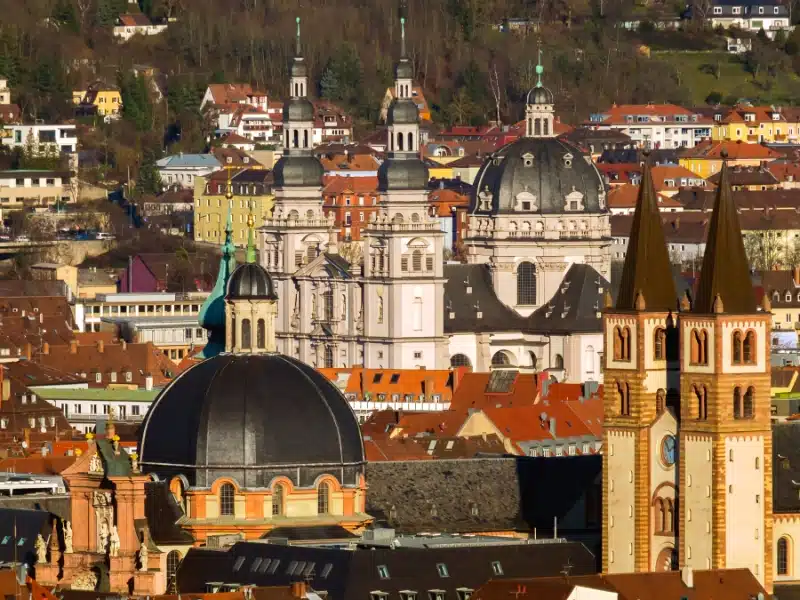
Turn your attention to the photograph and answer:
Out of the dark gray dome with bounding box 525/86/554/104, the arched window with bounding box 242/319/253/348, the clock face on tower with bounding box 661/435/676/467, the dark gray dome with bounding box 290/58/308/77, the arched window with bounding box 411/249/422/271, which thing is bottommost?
the clock face on tower with bounding box 661/435/676/467

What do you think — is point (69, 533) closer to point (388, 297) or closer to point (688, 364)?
point (688, 364)

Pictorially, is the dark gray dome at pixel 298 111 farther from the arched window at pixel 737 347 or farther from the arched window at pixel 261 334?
the arched window at pixel 737 347

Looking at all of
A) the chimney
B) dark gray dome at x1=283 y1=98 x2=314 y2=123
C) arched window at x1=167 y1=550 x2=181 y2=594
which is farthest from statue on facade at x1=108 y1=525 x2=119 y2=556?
dark gray dome at x1=283 y1=98 x2=314 y2=123

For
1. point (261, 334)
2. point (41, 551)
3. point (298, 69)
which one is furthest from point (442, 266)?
point (41, 551)

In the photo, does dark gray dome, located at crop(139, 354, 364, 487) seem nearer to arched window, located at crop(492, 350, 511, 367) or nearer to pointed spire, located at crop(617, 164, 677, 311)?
pointed spire, located at crop(617, 164, 677, 311)

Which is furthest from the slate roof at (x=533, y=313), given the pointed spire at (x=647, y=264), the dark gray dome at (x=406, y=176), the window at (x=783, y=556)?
the window at (x=783, y=556)

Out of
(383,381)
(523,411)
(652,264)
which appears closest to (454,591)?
(652,264)
